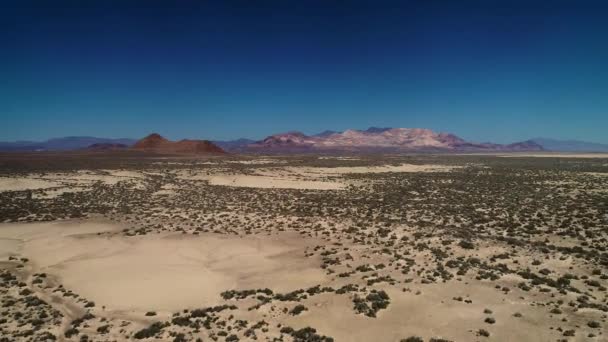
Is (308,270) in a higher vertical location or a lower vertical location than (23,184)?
lower

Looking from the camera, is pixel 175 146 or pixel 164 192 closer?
pixel 164 192

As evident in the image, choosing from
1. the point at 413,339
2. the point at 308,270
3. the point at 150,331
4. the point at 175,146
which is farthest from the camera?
the point at 175,146

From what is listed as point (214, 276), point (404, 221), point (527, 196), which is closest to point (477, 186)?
point (527, 196)

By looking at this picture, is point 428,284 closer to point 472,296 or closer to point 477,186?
point 472,296

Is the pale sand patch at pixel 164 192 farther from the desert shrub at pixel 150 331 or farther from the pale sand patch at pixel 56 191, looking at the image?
the desert shrub at pixel 150 331

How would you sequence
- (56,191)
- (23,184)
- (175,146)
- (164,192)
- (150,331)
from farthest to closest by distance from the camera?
(175,146)
(23,184)
(56,191)
(164,192)
(150,331)

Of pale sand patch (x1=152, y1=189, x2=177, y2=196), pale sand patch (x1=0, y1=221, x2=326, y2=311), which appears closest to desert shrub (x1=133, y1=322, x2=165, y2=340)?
pale sand patch (x1=0, y1=221, x2=326, y2=311)

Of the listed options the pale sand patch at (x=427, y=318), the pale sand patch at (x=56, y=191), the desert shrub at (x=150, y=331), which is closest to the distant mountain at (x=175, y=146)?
the pale sand patch at (x=56, y=191)

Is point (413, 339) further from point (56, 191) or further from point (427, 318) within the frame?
point (56, 191)

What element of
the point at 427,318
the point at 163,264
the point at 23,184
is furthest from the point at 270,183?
the point at 427,318
